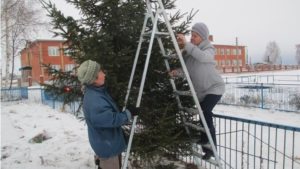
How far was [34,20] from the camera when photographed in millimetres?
16797

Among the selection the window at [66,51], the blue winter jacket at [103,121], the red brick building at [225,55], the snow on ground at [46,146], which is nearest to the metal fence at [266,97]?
the snow on ground at [46,146]

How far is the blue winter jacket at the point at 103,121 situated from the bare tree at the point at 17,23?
16301 millimetres

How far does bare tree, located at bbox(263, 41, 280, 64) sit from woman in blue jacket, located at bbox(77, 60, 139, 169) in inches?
3510

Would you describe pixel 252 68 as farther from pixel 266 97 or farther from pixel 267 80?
pixel 266 97

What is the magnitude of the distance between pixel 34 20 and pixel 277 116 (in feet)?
58.0

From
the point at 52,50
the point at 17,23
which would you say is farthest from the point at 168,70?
the point at 52,50

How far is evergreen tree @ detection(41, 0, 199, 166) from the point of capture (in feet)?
9.43

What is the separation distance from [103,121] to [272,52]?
9395 centimetres

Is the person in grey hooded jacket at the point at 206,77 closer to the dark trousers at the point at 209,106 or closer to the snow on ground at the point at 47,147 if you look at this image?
the dark trousers at the point at 209,106

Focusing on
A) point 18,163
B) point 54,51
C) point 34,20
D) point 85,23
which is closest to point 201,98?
point 85,23

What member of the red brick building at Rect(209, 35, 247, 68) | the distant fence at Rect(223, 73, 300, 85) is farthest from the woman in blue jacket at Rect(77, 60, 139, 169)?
the red brick building at Rect(209, 35, 247, 68)

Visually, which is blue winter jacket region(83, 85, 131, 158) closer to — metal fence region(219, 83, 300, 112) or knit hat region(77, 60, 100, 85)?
knit hat region(77, 60, 100, 85)

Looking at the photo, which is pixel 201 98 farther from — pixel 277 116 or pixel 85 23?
pixel 277 116

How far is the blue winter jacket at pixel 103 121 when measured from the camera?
2068mm
